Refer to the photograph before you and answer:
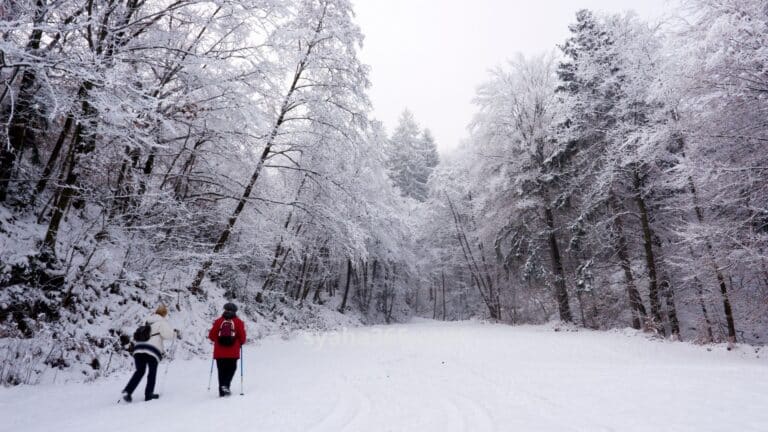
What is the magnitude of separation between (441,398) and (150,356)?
4523 mm

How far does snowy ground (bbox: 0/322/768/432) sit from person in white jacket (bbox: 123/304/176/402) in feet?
0.82

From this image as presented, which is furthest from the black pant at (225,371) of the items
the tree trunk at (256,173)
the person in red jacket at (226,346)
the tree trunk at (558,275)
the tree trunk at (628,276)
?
the tree trunk at (558,275)

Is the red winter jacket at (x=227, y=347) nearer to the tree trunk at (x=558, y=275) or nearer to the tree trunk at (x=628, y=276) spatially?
the tree trunk at (x=628, y=276)

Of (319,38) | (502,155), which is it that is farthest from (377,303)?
(319,38)

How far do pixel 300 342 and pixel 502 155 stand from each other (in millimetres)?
13117

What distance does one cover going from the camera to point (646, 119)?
1334cm

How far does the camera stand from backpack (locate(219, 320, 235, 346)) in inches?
263

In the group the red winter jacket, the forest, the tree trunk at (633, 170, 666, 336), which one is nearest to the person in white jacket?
the red winter jacket

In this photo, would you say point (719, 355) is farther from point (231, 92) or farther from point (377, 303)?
point (377, 303)

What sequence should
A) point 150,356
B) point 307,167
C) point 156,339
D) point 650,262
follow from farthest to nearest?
1. point 307,167
2. point 650,262
3. point 156,339
4. point 150,356

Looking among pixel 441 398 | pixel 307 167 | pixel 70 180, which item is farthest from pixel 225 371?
pixel 307 167

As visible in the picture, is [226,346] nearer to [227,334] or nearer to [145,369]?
[227,334]

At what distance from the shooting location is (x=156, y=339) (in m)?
6.42

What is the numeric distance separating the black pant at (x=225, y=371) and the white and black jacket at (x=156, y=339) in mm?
908
